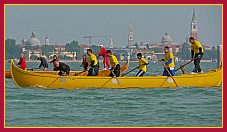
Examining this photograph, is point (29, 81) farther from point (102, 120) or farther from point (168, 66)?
point (102, 120)

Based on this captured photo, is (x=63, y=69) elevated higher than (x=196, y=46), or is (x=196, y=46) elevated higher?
(x=196, y=46)

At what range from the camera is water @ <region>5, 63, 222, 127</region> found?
1468 centimetres

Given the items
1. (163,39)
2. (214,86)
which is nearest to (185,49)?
(163,39)

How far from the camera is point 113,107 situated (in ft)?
56.6

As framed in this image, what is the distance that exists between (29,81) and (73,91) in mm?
1553

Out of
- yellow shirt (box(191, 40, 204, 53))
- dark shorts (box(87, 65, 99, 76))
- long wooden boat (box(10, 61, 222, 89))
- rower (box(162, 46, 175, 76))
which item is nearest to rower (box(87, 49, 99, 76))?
dark shorts (box(87, 65, 99, 76))

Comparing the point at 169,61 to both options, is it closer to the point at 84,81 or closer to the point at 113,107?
the point at 84,81

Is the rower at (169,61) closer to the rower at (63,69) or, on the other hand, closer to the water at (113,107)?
the water at (113,107)

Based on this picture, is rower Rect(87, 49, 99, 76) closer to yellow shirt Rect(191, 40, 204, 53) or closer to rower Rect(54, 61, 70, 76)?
rower Rect(54, 61, 70, 76)

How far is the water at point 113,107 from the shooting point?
14680 millimetres

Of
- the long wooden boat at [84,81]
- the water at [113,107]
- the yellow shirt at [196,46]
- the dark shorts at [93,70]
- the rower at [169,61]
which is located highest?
the yellow shirt at [196,46]

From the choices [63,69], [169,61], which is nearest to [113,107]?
[63,69]

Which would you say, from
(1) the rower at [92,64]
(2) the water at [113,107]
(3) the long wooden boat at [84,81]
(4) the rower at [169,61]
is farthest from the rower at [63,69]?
(4) the rower at [169,61]

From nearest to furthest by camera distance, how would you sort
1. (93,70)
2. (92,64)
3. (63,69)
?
1. (63,69)
2. (92,64)
3. (93,70)
